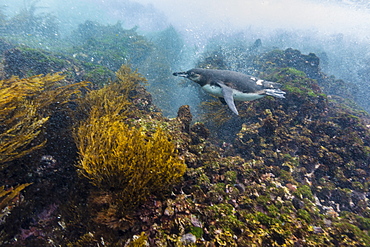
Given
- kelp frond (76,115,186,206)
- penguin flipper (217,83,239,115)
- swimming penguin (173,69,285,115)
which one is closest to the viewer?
kelp frond (76,115,186,206)

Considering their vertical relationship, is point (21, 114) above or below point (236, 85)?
below

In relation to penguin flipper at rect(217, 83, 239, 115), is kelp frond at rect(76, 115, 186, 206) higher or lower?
lower

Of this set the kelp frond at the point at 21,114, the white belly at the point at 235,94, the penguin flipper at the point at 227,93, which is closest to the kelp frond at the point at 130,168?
the kelp frond at the point at 21,114

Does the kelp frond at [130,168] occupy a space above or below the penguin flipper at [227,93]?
below

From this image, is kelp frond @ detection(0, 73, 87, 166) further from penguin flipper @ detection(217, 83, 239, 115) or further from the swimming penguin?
penguin flipper @ detection(217, 83, 239, 115)

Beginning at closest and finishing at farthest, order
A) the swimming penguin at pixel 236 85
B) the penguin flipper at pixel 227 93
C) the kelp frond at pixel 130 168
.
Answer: the kelp frond at pixel 130 168 < the penguin flipper at pixel 227 93 < the swimming penguin at pixel 236 85

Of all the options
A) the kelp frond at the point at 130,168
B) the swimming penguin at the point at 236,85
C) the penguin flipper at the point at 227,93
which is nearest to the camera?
the kelp frond at the point at 130,168

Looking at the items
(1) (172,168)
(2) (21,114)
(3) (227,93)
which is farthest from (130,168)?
(3) (227,93)

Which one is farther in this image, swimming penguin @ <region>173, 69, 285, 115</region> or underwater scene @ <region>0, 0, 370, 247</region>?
swimming penguin @ <region>173, 69, 285, 115</region>

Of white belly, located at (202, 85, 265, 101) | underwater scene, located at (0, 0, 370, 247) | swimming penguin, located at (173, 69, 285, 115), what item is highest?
swimming penguin, located at (173, 69, 285, 115)

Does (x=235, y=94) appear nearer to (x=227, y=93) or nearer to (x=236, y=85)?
(x=236, y=85)

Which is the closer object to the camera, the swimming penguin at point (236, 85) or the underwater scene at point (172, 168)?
the underwater scene at point (172, 168)

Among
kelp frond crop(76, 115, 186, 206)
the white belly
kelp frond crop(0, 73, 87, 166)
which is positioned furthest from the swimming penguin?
kelp frond crop(0, 73, 87, 166)

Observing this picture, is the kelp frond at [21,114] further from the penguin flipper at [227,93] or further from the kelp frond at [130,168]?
the penguin flipper at [227,93]
